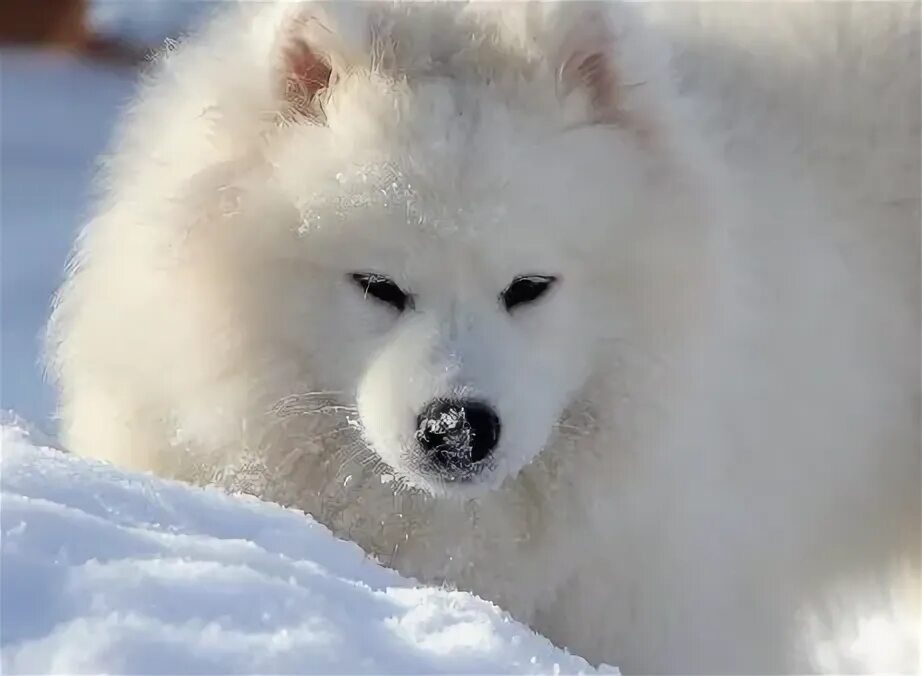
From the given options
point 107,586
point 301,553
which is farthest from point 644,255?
point 107,586

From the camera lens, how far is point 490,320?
2.38 metres

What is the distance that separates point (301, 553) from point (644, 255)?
3.73 feet

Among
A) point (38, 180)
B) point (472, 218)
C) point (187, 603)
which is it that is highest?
point (38, 180)

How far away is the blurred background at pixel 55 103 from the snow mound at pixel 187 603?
4.80 metres

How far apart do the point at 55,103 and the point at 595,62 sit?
8690 mm

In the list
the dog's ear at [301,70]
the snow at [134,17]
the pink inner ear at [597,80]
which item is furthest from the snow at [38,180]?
the pink inner ear at [597,80]

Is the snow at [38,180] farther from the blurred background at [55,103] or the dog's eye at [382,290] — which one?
the dog's eye at [382,290]

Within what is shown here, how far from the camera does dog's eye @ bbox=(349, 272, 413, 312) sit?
95.1 inches

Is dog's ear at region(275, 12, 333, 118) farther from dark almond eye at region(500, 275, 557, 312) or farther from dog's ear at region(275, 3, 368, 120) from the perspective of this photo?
dark almond eye at region(500, 275, 557, 312)

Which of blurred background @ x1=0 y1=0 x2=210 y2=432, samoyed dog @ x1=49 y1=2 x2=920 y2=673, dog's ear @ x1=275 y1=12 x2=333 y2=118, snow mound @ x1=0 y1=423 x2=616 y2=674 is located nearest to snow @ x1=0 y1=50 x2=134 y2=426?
blurred background @ x1=0 y1=0 x2=210 y2=432

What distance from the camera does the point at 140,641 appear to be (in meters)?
1.29

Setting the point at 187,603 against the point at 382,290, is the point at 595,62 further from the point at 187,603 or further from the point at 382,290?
the point at 187,603

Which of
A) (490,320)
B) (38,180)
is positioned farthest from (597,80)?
(38,180)

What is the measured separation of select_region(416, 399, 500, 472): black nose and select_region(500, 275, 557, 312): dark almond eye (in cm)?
27
